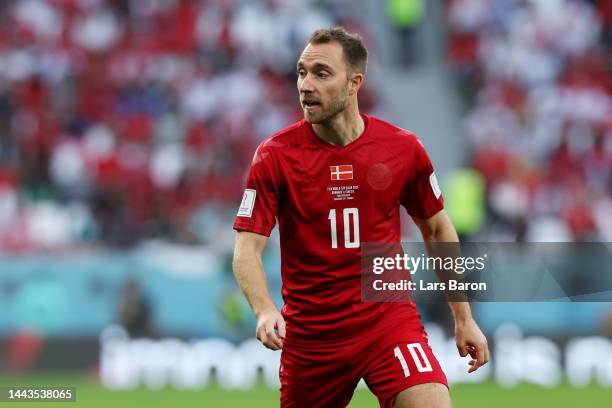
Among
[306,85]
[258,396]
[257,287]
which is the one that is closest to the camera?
[257,287]

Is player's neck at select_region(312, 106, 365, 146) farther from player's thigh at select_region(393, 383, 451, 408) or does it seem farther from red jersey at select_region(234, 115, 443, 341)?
player's thigh at select_region(393, 383, 451, 408)

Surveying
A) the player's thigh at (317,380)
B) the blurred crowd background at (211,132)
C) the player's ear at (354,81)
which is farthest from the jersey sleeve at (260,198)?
the blurred crowd background at (211,132)

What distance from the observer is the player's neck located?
20.5 ft

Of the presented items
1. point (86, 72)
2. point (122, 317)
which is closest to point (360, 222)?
point (122, 317)

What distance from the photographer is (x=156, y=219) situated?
15297mm

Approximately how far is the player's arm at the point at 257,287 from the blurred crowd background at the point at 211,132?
737cm

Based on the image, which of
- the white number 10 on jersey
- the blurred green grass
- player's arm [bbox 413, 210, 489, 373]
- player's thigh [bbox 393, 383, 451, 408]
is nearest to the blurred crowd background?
the blurred green grass

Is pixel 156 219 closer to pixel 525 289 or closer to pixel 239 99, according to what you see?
pixel 239 99

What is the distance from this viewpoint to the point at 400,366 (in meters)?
5.94

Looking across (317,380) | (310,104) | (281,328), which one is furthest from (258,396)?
(281,328)

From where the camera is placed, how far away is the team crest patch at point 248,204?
19.7ft

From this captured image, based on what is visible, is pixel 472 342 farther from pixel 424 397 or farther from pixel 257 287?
pixel 257 287

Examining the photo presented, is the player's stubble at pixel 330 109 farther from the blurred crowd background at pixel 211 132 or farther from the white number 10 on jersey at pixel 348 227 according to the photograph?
the blurred crowd background at pixel 211 132

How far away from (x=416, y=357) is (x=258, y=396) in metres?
6.22
